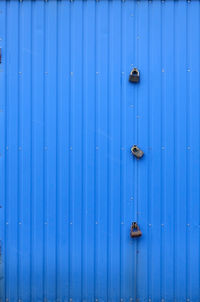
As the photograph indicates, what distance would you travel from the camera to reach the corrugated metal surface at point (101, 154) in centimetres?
214

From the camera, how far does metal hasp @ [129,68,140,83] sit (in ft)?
6.90

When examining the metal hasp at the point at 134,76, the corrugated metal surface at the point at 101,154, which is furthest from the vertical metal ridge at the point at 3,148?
the metal hasp at the point at 134,76

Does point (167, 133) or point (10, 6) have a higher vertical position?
point (10, 6)

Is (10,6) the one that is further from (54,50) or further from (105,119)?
(105,119)

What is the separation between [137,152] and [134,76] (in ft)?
1.81

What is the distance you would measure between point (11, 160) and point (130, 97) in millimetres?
997

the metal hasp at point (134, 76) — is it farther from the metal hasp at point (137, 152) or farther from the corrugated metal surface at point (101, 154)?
the metal hasp at point (137, 152)

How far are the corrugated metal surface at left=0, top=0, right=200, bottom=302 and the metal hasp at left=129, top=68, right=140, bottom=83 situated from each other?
5cm

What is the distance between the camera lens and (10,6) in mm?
2156

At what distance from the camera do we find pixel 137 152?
6.95 ft

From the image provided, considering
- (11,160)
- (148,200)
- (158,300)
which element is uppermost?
(11,160)

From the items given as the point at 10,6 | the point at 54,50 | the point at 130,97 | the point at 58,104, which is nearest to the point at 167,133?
the point at 130,97

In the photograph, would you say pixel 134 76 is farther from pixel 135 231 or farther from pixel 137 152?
pixel 135 231

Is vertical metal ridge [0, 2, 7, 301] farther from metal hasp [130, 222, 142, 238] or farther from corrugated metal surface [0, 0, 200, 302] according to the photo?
metal hasp [130, 222, 142, 238]
